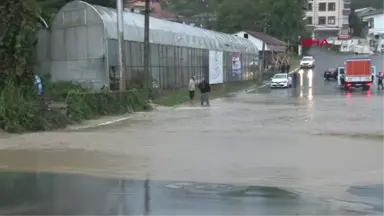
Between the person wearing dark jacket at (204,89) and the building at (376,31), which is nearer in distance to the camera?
the person wearing dark jacket at (204,89)

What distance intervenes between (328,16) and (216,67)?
7764 cm

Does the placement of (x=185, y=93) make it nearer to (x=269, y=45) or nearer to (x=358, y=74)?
(x=358, y=74)

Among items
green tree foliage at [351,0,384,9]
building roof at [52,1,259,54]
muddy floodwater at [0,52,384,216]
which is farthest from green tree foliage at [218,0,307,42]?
muddy floodwater at [0,52,384,216]

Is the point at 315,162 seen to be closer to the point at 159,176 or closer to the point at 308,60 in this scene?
the point at 159,176

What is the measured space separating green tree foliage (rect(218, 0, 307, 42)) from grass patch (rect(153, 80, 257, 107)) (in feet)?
113

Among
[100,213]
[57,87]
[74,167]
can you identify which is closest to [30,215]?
[100,213]

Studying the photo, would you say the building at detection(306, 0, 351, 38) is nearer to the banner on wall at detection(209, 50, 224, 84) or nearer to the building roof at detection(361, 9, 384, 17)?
the building roof at detection(361, 9, 384, 17)

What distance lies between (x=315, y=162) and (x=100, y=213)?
251 inches

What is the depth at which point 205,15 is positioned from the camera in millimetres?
124938

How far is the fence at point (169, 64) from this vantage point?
119ft

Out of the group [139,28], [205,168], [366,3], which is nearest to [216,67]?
[139,28]

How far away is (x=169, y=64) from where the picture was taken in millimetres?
44625

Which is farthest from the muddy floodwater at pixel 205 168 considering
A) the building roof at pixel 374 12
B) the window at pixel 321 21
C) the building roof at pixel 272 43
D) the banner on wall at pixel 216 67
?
the window at pixel 321 21

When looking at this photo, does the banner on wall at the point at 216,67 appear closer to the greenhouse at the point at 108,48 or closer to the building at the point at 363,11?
the greenhouse at the point at 108,48
